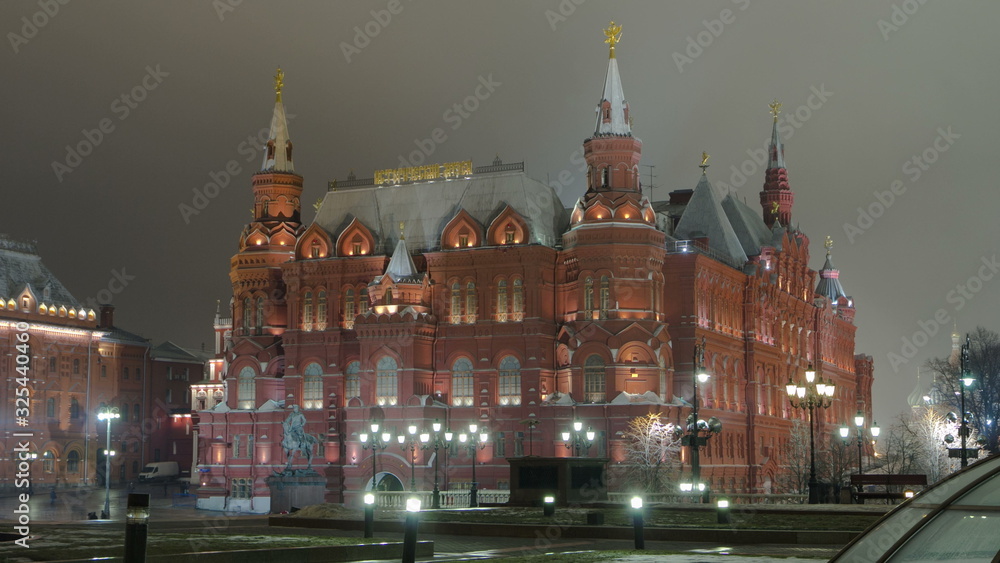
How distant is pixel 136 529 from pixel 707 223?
249ft

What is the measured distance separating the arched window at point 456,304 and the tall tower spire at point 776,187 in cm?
3646

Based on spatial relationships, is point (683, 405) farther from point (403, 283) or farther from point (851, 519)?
point (851, 519)

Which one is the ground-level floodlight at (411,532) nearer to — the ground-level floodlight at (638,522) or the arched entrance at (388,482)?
the ground-level floodlight at (638,522)

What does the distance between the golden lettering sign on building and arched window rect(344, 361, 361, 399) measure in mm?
13706

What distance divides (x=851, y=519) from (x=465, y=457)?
152ft

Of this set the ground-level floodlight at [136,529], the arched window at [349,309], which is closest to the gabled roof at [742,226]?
the arched window at [349,309]

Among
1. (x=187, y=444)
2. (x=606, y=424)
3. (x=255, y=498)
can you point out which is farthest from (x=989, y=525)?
(x=187, y=444)

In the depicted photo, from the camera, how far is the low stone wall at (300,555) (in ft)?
75.6

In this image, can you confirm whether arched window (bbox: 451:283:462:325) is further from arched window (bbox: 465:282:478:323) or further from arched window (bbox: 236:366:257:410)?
arched window (bbox: 236:366:257:410)

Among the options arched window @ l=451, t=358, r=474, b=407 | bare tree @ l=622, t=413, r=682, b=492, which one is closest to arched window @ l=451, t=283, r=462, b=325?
arched window @ l=451, t=358, r=474, b=407

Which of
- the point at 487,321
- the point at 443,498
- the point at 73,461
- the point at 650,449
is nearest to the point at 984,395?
the point at 650,449

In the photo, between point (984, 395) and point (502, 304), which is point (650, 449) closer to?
point (502, 304)

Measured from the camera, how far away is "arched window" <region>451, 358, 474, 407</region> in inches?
3199

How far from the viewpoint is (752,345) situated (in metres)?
89.8
